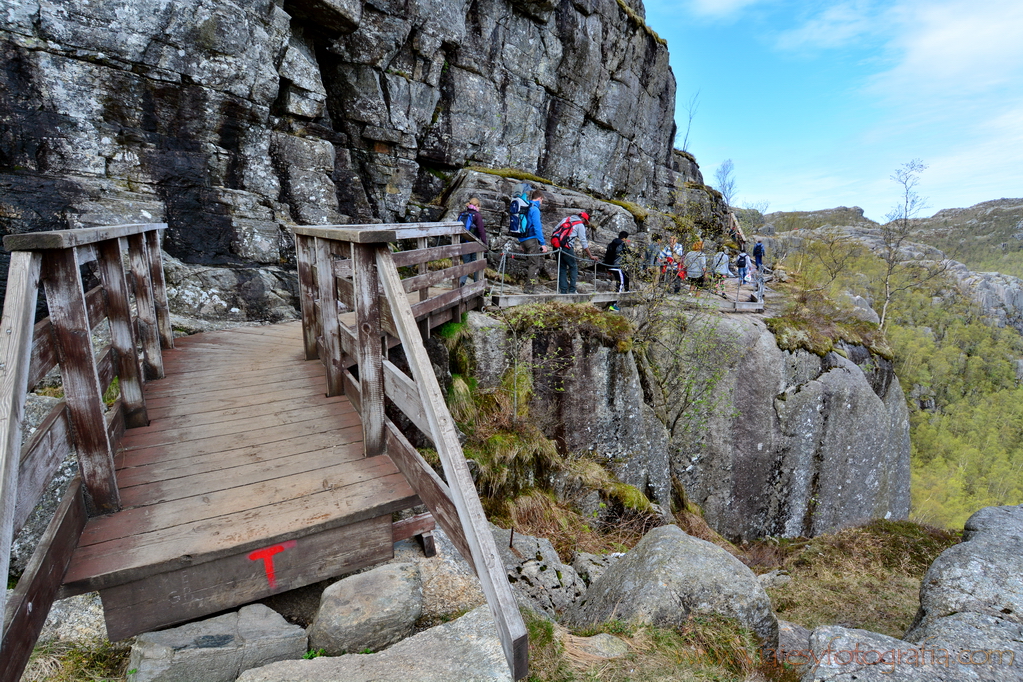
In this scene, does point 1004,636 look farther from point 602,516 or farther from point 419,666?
point 602,516

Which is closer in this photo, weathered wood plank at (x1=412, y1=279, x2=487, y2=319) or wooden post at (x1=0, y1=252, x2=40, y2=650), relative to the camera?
wooden post at (x1=0, y1=252, x2=40, y2=650)

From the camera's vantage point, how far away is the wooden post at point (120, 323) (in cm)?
411

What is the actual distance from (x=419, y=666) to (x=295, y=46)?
47.0ft

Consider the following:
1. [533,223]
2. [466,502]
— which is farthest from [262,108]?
[466,502]

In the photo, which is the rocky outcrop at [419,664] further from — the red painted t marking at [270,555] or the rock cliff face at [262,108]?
the rock cliff face at [262,108]

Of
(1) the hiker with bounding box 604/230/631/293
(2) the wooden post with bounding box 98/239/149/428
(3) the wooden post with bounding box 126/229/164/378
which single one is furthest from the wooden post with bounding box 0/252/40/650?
(1) the hiker with bounding box 604/230/631/293

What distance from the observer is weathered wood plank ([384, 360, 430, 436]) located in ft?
10.7

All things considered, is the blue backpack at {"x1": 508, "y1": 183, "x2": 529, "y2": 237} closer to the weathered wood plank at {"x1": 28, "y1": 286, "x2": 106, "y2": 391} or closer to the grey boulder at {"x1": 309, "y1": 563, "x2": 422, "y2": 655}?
the grey boulder at {"x1": 309, "y1": 563, "x2": 422, "y2": 655}

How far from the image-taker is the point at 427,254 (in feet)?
20.3

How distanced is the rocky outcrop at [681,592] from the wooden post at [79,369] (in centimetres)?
380

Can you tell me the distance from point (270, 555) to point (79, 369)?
1.66m

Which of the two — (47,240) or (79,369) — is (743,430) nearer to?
(79,369)

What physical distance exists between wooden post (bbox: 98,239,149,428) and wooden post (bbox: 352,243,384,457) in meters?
2.14

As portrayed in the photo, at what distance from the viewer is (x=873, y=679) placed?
118 inches
